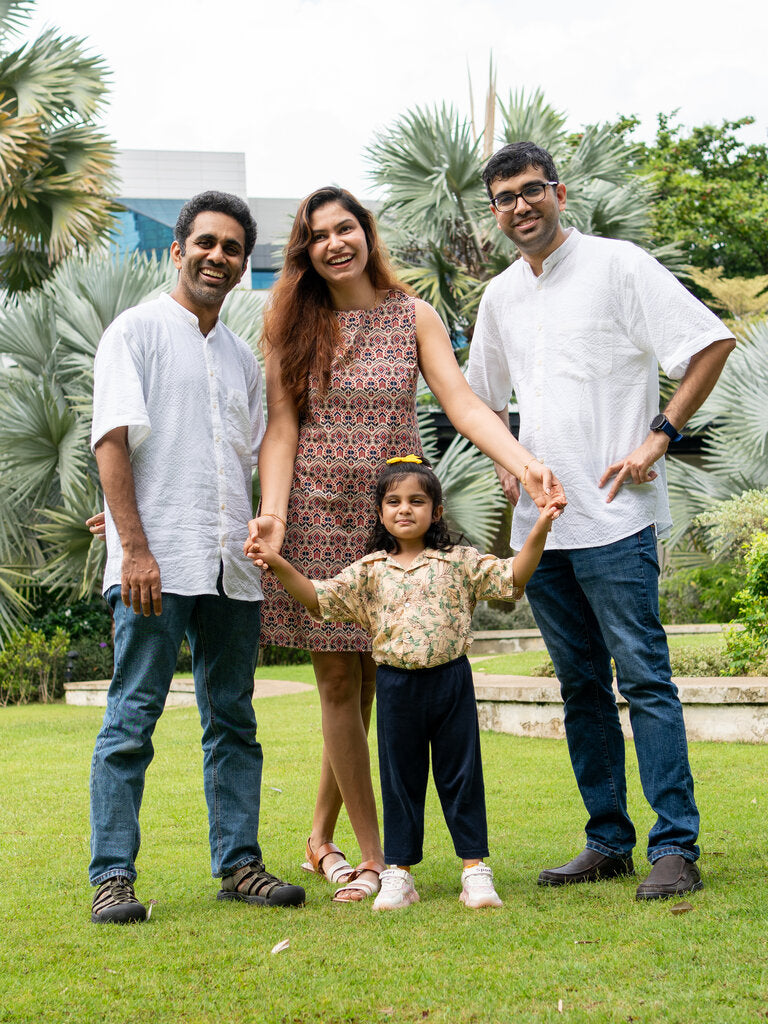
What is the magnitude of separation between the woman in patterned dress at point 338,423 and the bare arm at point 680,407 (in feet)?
1.51

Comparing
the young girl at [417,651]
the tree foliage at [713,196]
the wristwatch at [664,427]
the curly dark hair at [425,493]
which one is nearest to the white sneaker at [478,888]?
the young girl at [417,651]

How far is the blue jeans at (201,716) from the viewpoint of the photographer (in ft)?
10.7

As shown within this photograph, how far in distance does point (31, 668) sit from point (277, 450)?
10294 mm

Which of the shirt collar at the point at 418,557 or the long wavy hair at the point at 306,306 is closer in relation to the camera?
the shirt collar at the point at 418,557

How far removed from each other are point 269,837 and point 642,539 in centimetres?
209

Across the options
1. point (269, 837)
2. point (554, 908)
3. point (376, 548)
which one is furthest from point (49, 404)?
point (554, 908)

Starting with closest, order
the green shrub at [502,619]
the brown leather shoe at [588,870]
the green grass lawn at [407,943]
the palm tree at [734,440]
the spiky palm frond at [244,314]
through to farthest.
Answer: the green grass lawn at [407,943], the brown leather shoe at [588,870], the spiky palm frond at [244,314], the palm tree at [734,440], the green shrub at [502,619]

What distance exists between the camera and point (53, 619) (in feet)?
48.3

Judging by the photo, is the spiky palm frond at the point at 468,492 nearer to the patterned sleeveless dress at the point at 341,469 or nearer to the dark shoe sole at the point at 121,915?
the patterned sleeveless dress at the point at 341,469

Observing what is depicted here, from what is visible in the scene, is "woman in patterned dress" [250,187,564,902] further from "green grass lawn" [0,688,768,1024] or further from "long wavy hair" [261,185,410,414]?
"green grass lawn" [0,688,768,1024]

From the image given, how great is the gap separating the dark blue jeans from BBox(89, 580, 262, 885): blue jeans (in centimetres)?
47

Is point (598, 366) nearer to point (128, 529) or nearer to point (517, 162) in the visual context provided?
point (517, 162)

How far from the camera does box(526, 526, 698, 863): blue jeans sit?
125 inches

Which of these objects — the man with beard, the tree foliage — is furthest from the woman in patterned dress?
the tree foliage
